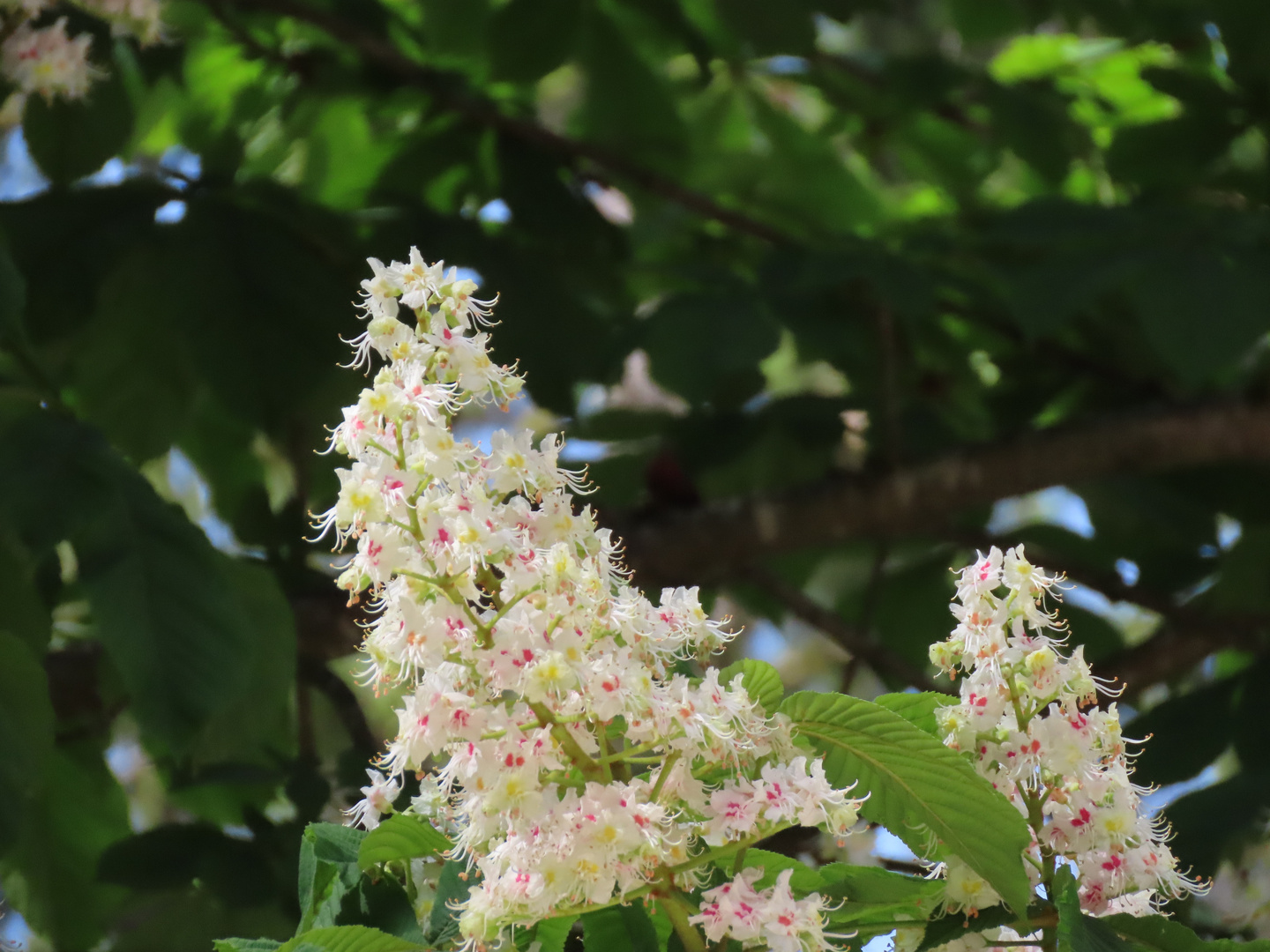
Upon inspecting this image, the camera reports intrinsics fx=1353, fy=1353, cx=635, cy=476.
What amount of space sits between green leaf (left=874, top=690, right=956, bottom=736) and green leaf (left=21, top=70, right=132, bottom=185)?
3.91 ft

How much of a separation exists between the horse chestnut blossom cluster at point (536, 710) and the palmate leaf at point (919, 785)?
3 centimetres

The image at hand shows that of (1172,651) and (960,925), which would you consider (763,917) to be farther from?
(1172,651)

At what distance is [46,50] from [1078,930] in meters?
1.29

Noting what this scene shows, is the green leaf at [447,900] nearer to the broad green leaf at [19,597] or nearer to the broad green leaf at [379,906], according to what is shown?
the broad green leaf at [379,906]

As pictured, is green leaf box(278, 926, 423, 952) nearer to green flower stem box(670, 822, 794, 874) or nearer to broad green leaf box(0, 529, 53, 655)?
green flower stem box(670, 822, 794, 874)

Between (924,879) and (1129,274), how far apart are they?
0.98m

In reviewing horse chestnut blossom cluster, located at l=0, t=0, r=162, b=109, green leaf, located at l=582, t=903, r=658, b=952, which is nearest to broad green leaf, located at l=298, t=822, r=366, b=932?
green leaf, located at l=582, t=903, r=658, b=952

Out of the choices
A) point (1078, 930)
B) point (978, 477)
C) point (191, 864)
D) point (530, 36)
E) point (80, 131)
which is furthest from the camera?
point (978, 477)

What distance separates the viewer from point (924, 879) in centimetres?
68

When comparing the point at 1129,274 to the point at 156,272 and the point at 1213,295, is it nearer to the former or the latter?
the point at 1213,295

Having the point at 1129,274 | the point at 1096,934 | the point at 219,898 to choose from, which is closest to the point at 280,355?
the point at 219,898

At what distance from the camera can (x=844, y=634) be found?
172cm

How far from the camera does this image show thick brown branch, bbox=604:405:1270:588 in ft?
5.89

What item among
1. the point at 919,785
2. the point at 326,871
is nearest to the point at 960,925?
the point at 919,785
